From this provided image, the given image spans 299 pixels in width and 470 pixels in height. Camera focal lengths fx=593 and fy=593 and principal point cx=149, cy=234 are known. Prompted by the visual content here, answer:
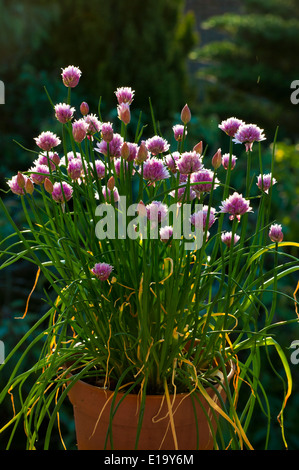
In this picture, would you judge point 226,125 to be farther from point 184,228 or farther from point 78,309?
point 78,309

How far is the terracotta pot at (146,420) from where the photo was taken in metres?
0.93

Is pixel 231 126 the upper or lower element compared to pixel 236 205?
upper

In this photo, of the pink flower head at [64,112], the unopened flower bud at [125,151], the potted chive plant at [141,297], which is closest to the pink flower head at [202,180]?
the potted chive plant at [141,297]

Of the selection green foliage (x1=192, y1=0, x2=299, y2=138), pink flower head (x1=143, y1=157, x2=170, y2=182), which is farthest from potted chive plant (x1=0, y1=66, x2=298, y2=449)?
green foliage (x1=192, y1=0, x2=299, y2=138)

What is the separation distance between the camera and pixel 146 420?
93cm

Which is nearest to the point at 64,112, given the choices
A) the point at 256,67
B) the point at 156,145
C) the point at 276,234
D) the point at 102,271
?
the point at 156,145

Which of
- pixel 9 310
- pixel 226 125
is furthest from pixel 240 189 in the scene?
pixel 226 125

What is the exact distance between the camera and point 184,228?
938mm

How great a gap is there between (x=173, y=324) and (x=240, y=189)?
5.41 ft

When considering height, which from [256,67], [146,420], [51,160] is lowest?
[146,420]

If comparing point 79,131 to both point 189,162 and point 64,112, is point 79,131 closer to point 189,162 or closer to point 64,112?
point 64,112

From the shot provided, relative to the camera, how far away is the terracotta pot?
3.04ft

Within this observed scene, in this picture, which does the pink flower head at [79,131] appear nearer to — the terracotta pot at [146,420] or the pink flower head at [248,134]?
the pink flower head at [248,134]
